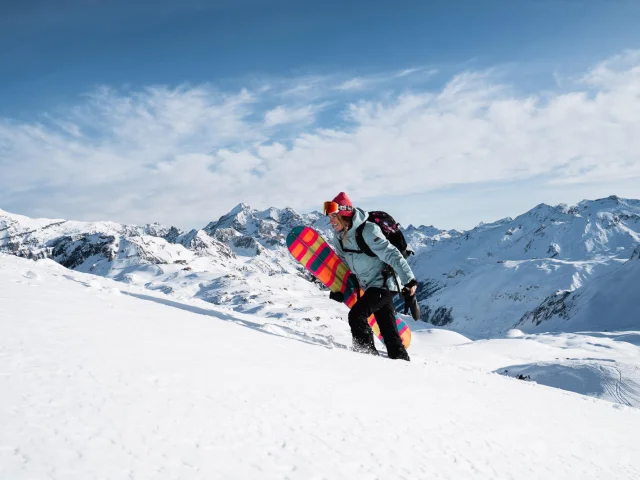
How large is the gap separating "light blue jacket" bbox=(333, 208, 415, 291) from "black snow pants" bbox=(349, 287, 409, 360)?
0.23 m

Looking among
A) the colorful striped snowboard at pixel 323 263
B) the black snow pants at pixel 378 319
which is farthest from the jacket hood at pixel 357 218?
the colorful striped snowboard at pixel 323 263

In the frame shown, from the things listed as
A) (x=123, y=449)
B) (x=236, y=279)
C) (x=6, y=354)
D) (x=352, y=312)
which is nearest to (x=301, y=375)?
(x=123, y=449)

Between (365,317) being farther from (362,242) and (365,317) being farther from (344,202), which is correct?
(344,202)

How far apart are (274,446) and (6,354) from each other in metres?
2.24

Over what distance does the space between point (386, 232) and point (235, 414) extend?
579 centimetres

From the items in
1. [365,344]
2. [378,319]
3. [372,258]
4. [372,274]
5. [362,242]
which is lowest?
[365,344]

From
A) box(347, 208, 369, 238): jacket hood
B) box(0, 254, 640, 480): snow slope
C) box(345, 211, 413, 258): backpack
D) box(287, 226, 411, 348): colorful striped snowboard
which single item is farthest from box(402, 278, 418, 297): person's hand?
box(287, 226, 411, 348): colorful striped snowboard

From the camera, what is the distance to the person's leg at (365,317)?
8203 millimetres

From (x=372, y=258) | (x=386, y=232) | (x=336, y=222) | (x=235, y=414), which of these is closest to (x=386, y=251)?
(x=372, y=258)

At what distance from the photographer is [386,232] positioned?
846 cm

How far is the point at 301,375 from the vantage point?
14.9 feet

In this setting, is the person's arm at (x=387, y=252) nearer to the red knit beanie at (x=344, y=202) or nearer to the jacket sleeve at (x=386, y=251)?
the jacket sleeve at (x=386, y=251)

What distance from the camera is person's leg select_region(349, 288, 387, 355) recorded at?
8.20 metres

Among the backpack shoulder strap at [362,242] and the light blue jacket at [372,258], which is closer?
the light blue jacket at [372,258]
